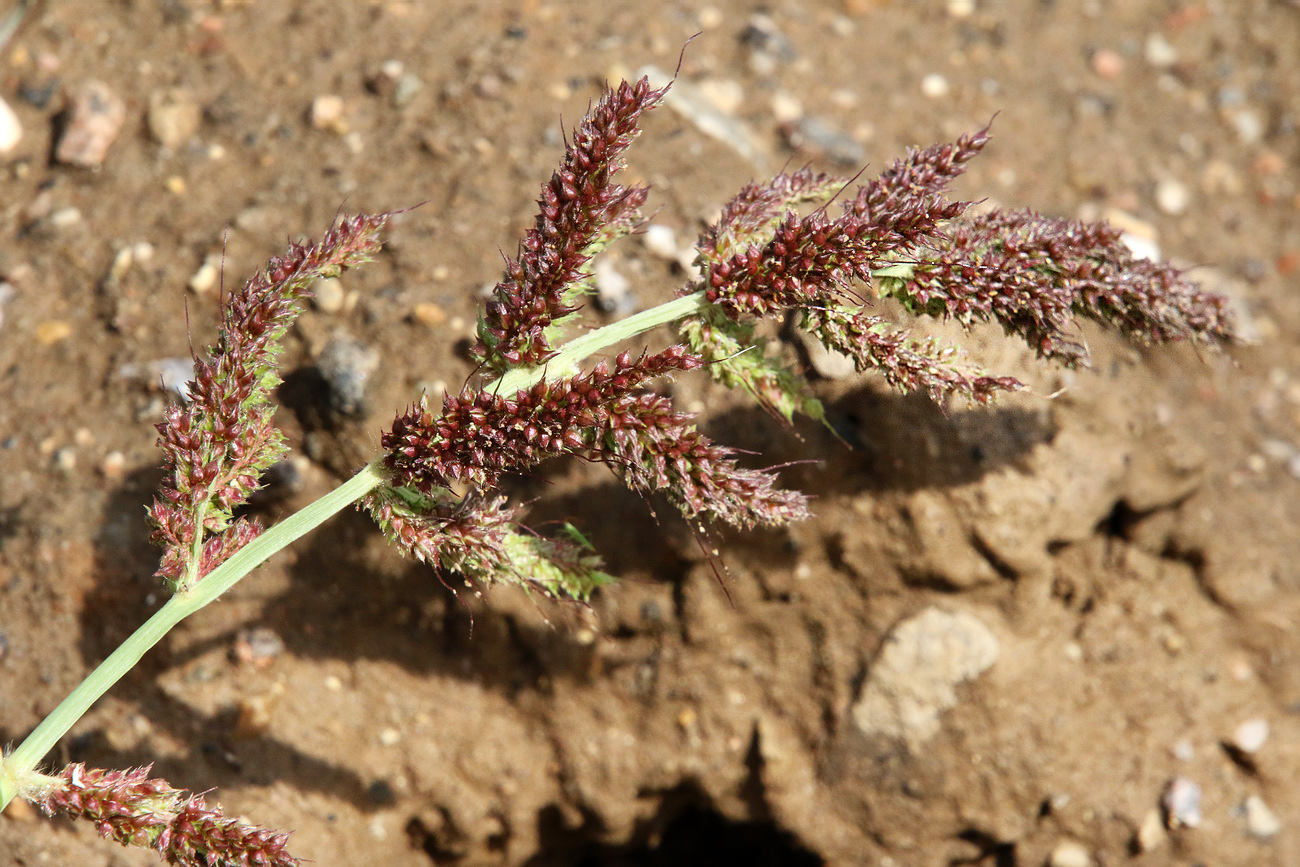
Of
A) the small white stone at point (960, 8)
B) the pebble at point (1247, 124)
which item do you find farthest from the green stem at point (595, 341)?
the pebble at point (1247, 124)

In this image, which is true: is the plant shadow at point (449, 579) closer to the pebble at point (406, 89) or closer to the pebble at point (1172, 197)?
the pebble at point (406, 89)

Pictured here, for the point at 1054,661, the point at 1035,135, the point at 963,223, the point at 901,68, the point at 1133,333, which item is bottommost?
the point at 1054,661

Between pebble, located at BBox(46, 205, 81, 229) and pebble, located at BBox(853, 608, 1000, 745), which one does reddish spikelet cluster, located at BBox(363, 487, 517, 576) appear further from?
pebble, located at BBox(46, 205, 81, 229)

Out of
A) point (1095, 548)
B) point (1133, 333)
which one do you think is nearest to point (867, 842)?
point (1095, 548)

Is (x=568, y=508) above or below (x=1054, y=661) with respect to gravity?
above

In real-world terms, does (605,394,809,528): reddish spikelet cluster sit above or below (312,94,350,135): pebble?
below

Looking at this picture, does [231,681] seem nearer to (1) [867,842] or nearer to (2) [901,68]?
(1) [867,842]

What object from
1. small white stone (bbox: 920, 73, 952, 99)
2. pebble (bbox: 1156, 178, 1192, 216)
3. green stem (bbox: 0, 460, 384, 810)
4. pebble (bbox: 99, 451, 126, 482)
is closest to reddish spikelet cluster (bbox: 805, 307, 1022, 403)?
green stem (bbox: 0, 460, 384, 810)
